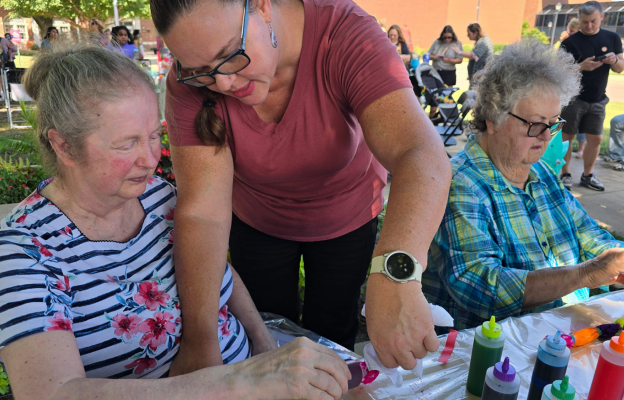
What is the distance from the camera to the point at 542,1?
3703cm

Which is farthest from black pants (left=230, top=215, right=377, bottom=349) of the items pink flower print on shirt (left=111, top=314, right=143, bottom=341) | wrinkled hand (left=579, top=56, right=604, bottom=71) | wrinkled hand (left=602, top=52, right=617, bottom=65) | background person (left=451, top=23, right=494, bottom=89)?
background person (left=451, top=23, right=494, bottom=89)

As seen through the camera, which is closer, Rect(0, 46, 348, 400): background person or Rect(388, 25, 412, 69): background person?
Rect(0, 46, 348, 400): background person

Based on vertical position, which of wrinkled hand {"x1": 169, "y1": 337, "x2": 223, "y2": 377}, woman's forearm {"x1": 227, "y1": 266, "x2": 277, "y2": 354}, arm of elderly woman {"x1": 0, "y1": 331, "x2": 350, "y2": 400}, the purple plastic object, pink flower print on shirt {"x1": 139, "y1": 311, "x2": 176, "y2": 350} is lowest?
woman's forearm {"x1": 227, "y1": 266, "x2": 277, "y2": 354}

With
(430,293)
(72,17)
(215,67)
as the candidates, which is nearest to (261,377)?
(215,67)

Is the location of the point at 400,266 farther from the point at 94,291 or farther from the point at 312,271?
the point at 312,271

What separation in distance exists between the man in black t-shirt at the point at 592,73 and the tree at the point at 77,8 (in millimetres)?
22069

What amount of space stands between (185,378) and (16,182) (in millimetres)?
4038

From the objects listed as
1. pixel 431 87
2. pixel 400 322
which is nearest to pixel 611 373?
pixel 400 322

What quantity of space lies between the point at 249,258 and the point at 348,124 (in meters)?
0.75

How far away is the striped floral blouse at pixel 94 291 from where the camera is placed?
46.8 inches

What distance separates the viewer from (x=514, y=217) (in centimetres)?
201

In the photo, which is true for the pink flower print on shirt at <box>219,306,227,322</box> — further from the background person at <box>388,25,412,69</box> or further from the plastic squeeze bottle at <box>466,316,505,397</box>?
the background person at <box>388,25,412,69</box>

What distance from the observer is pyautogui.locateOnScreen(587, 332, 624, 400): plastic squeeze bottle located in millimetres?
1144

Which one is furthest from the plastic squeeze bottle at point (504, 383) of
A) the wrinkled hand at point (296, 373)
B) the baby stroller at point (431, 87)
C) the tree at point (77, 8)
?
the tree at point (77, 8)
